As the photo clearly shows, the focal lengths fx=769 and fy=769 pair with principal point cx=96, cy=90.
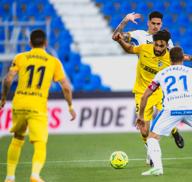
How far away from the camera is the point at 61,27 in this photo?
71.0 feet

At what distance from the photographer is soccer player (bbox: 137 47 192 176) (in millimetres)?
9742

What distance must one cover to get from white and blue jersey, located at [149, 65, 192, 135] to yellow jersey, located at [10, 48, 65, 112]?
4.85 feet

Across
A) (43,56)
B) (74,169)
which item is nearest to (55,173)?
(74,169)

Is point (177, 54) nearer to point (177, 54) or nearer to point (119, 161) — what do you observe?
point (177, 54)

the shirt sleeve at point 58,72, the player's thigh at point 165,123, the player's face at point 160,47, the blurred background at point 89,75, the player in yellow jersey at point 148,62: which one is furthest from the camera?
the blurred background at point 89,75

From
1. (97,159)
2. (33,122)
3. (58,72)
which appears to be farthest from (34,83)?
(97,159)

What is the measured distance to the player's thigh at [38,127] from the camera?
888 centimetres

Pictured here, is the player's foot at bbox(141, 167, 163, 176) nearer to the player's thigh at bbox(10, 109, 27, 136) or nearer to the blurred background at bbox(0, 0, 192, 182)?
the blurred background at bbox(0, 0, 192, 182)

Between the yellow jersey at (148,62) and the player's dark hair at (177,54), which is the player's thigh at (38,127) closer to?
the player's dark hair at (177,54)

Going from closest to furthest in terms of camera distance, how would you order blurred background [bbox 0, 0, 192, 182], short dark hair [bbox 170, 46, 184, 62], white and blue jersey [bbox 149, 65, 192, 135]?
short dark hair [bbox 170, 46, 184, 62] → white and blue jersey [bbox 149, 65, 192, 135] → blurred background [bbox 0, 0, 192, 182]

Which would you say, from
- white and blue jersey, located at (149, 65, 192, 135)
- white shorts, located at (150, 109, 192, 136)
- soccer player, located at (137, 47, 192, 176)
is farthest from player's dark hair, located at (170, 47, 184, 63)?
white shorts, located at (150, 109, 192, 136)

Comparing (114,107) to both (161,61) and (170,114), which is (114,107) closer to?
(161,61)

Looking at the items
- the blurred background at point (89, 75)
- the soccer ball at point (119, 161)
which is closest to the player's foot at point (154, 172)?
the blurred background at point (89, 75)

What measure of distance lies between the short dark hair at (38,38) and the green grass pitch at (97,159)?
1822mm
